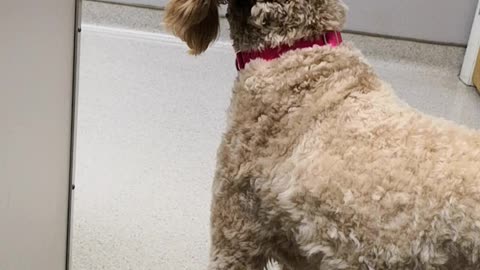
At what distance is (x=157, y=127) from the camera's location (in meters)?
2.44

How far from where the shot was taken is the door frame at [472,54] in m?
3.00

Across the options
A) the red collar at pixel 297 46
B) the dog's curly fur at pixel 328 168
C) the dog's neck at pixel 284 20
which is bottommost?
the dog's curly fur at pixel 328 168

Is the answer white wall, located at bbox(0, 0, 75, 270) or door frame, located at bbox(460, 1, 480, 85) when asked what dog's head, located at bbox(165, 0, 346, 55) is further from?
door frame, located at bbox(460, 1, 480, 85)

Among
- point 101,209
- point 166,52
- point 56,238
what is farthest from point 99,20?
point 56,238

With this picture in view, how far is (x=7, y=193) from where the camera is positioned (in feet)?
4.19

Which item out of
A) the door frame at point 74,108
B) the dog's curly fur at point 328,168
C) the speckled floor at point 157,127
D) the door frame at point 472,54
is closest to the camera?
the dog's curly fur at point 328,168

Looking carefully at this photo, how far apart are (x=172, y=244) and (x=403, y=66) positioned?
1641mm

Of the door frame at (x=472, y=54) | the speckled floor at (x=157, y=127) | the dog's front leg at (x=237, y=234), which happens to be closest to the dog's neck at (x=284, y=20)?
the dog's front leg at (x=237, y=234)

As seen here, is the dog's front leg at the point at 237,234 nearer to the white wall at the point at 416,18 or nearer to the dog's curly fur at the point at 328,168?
the dog's curly fur at the point at 328,168

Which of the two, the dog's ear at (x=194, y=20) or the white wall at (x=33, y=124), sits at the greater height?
the dog's ear at (x=194, y=20)

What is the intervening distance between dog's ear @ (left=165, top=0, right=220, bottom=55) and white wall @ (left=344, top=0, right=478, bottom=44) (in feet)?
6.40

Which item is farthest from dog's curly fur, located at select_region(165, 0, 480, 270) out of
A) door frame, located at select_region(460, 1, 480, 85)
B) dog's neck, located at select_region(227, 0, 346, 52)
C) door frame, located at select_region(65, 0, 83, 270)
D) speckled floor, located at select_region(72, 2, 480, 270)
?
door frame, located at select_region(460, 1, 480, 85)

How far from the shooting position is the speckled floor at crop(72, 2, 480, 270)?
6.10 feet

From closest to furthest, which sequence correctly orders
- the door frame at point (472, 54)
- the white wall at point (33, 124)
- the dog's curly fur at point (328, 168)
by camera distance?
the dog's curly fur at point (328, 168)
the white wall at point (33, 124)
the door frame at point (472, 54)
